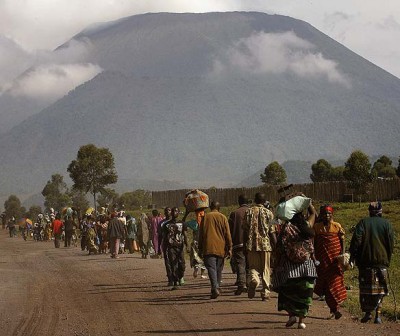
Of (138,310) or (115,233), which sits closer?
(138,310)

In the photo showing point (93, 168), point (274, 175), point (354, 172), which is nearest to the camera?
point (354, 172)

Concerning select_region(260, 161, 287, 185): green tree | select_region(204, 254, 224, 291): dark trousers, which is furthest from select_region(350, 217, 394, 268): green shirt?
select_region(260, 161, 287, 185): green tree

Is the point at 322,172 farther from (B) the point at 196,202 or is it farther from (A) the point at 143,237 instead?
(B) the point at 196,202

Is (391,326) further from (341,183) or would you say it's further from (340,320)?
(341,183)

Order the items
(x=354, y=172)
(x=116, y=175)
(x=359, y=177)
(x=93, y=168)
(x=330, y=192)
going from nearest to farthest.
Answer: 1. (x=359, y=177)
2. (x=354, y=172)
3. (x=330, y=192)
4. (x=93, y=168)
5. (x=116, y=175)

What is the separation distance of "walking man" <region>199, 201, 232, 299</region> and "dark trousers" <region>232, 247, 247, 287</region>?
45 centimetres

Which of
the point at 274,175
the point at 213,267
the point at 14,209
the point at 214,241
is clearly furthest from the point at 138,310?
the point at 14,209

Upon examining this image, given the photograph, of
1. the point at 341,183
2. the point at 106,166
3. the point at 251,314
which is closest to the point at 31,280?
the point at 251,314

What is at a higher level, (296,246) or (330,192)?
(330,192)

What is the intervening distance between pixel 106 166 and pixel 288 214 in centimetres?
10018

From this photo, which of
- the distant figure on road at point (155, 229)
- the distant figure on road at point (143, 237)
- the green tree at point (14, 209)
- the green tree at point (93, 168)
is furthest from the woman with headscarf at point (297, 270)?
the green tree at point (14, 209)

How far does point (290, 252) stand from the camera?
11.4 m

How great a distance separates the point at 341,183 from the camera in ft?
240

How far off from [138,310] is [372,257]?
4.06 meters
